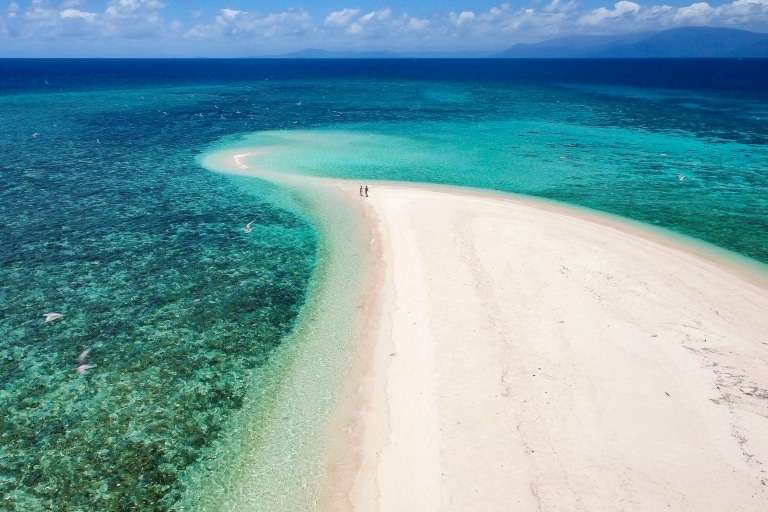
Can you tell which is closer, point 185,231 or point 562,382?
point 562,382

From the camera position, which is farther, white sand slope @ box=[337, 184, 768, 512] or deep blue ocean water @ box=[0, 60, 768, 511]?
deep blue ocean water @ box=[0, 60, 768, 511]

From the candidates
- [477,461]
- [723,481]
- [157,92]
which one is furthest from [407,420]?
[157,92]

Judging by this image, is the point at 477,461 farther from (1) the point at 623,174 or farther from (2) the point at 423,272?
(1) the point at 623,174

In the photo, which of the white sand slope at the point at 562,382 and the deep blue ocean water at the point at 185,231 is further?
the deep blue ocean water at the point at 185,231
